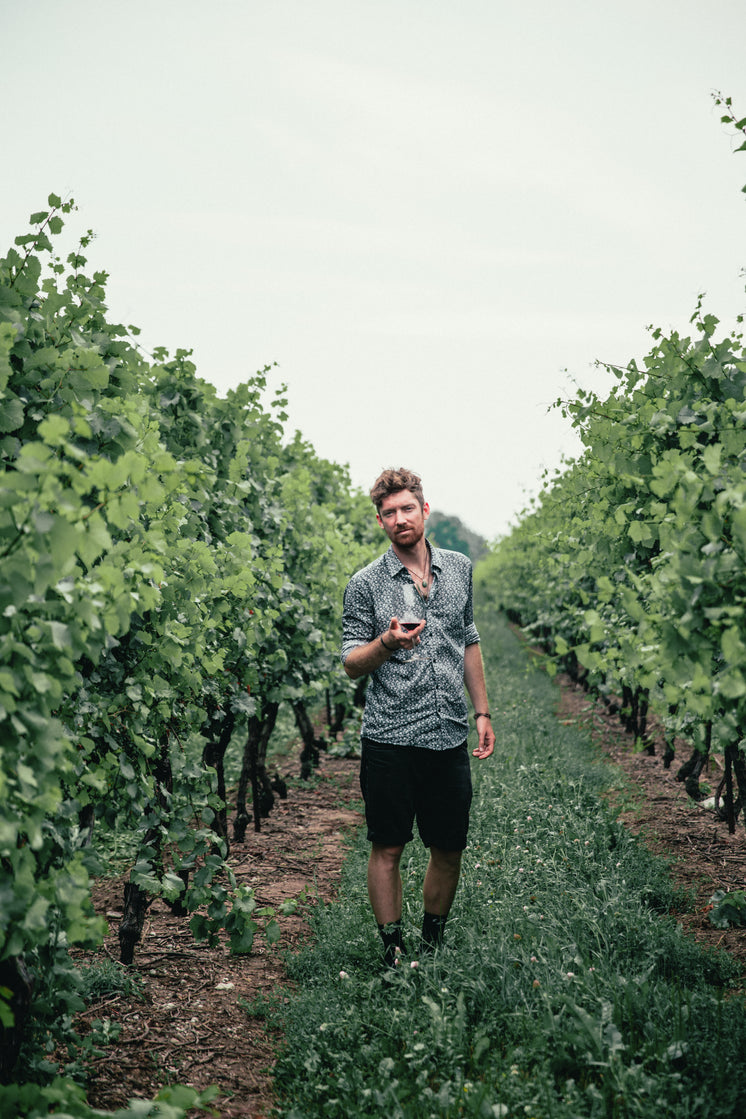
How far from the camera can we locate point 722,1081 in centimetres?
235

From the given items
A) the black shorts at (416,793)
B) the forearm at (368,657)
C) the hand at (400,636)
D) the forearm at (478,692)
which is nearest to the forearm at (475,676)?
the forearm at (478,692)

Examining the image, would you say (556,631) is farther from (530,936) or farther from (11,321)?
(11,321)

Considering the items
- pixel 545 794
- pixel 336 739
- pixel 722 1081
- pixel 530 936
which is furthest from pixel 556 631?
pixel 722 1081

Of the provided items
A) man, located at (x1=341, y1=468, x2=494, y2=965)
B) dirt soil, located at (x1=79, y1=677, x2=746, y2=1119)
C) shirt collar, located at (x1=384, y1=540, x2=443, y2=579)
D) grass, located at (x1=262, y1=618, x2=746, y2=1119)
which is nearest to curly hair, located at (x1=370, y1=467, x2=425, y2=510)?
man, located at (x1=341, y1=468, x2=494, y2=965)

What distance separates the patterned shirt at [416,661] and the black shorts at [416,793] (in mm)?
63

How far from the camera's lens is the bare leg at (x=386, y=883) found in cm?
329

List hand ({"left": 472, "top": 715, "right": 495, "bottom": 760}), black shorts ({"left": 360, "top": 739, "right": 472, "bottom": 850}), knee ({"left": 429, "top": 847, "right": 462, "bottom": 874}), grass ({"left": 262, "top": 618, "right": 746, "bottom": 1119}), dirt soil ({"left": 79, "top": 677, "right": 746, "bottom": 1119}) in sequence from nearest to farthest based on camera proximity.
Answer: grass ({"left": 262, "top": 618, "right": 746, "bottom": 1119}) < dirt soil ({"left": 79, "top": 677, "right": 746, "bottom": 1119}) < black shorts ({"left": 360, "top": 739, "right": 472, "bottom": 850}) < knee ({"left": 429, "top": 847, "right": 462, "bottom": 874}) < hand ({"left": 472, "top": 715, "right": 495, "bottom": 760})

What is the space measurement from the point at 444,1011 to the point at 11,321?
8.64ft

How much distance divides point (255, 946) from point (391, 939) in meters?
1.12

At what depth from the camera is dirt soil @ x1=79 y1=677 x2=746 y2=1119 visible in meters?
2.91

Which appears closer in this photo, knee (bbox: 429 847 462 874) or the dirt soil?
the dirt soil

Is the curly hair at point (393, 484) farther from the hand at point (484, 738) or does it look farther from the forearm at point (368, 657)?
the hand at point (484, 738)

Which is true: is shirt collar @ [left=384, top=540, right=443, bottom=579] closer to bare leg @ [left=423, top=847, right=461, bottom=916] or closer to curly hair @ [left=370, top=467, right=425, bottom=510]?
curly hair @ [left=370, top=467, right=425, bottom=510]

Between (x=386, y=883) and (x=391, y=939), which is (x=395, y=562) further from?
(x=391, y=939)
